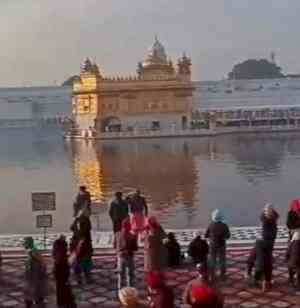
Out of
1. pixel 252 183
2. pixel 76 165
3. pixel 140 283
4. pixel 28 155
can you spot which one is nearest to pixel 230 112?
pixel 28 155

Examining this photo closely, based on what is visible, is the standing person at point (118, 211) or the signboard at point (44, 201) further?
the signboard at point (44, 201)

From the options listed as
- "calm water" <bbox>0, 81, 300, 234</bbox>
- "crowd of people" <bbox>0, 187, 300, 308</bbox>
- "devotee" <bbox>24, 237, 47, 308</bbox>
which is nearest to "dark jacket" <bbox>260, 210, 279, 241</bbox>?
"crowd of people" <bbox>0, 187, 300, 308</bbox>

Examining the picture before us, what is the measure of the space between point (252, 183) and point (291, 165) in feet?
18.3

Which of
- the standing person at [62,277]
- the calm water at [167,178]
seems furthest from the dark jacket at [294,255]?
the calm water at [167,178]

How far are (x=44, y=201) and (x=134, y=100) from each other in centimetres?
4373

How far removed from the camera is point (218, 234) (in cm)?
824

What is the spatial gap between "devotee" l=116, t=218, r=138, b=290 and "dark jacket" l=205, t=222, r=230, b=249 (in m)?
0.91

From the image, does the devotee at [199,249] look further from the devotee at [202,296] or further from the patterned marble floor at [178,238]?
the devotee at [202,296]

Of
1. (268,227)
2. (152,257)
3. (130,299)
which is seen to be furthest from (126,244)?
(130,299)

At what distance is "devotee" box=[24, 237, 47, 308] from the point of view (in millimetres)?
7125

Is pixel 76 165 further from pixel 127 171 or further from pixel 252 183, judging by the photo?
pixel 252 183

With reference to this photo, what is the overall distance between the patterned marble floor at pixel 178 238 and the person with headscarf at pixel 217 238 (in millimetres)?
2025

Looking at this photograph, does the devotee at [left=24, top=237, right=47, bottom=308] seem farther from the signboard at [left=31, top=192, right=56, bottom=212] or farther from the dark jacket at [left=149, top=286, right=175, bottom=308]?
the signboard at [left=31, top=192, right=56, bottom=212]

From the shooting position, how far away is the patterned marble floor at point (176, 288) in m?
7.50
